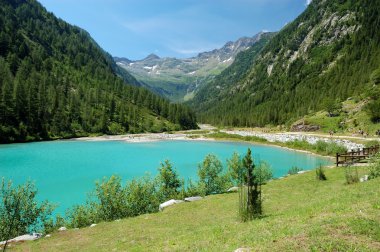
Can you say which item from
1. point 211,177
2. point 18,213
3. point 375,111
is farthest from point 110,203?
point 375,111

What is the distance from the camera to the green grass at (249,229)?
11.7 metres

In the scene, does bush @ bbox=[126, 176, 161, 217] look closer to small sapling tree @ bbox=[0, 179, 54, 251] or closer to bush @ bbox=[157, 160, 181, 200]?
bush @ bbox=[157, 160, 181, 200]

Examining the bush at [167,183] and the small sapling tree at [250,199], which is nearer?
the small sapling tree at [250,199]

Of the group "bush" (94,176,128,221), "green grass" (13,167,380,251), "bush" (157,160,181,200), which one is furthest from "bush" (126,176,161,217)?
"green grass" (13,167,380,251)

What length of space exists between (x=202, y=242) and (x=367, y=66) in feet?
668

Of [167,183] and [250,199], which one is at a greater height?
[250,199]

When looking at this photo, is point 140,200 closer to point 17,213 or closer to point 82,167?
point 17,213

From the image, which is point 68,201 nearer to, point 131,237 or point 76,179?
point 76,179

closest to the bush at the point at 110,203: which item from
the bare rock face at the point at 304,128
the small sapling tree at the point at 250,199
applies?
the small sapling tree at the point at 250,199

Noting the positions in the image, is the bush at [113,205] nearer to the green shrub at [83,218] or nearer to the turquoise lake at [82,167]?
the green shrub at [83,218]

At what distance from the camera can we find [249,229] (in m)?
15.6

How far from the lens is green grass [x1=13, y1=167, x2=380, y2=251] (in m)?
11.7

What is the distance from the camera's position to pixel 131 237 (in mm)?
20266

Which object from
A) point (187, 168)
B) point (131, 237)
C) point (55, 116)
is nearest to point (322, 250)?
point (131, 237)
